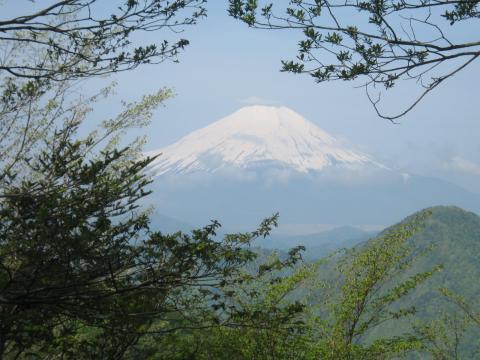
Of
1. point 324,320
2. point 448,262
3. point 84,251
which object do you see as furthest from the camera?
point 448,262

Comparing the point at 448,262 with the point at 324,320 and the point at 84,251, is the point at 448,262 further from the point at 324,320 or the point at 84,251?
the point at 84,251

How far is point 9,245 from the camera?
5418 millimetres

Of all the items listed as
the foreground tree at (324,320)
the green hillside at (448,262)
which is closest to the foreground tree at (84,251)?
the foreground tree at (324,320)

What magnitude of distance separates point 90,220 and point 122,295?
93cm

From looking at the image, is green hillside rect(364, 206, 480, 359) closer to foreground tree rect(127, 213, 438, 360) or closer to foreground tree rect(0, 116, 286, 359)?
foreground tree rect(127, 213, 438, 360)

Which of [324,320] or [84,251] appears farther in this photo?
[324,320]

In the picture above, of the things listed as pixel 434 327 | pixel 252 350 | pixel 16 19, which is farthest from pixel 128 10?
pixel 434 327

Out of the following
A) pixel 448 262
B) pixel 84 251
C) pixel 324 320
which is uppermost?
pixel 84 251

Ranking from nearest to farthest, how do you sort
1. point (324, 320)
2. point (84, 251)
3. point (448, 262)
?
point (84, 251), point (324, 320), point (448, 262)

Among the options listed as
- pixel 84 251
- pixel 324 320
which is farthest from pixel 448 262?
pixel 84 251

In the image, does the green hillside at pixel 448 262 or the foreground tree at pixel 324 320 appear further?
the green hillside at pixel 448 262

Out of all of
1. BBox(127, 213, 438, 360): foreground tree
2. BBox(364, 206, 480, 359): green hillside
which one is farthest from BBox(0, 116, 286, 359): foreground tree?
BBox(364, 206, 480, 359): green hillside

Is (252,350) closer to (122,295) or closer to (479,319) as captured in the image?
(122,295)

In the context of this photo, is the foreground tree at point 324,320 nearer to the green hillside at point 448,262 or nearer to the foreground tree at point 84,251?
the foreground tree at point 84,251
